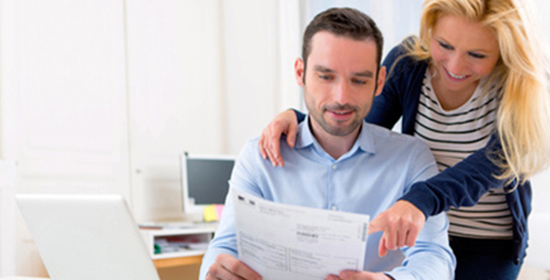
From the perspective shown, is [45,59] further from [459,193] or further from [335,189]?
[459,193]

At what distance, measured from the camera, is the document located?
0.96 meters

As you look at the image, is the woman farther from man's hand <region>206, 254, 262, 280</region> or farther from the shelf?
the shelf

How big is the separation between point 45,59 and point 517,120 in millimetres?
2503

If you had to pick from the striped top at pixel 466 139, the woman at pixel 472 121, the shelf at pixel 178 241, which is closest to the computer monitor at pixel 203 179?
the shelf at pixel 178 241

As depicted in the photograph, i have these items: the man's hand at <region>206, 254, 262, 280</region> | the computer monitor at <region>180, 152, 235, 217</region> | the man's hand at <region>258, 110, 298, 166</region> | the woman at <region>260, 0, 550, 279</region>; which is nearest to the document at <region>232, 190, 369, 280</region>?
the man's hand at <region>206, 254, 262, 280</region>

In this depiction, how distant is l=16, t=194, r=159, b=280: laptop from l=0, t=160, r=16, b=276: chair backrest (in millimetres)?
1510

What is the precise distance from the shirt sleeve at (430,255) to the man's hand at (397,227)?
0.32ft

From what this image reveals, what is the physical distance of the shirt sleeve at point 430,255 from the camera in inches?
47.9

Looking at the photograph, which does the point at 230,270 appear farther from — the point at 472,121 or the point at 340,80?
the point at 472,121

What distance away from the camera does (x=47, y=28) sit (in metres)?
3.17

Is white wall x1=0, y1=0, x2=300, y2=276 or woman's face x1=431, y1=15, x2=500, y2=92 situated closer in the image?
woman's face x1=431, y1=15, x2=500, y2=92

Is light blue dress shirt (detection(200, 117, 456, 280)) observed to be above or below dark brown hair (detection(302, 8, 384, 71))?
below

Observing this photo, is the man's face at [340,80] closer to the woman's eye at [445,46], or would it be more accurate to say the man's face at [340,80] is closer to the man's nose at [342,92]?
the man's nose at [342,92]

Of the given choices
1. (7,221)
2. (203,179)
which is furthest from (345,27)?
(203,179)
